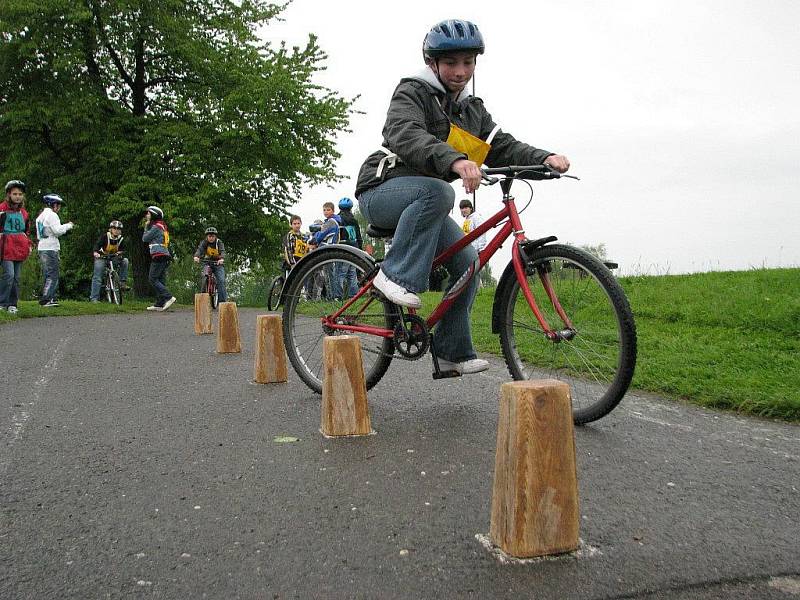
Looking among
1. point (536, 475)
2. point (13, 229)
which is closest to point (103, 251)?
point (13, 229)

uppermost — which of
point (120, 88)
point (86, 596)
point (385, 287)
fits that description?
point (120, 88)

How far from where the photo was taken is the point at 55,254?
15.0 metres

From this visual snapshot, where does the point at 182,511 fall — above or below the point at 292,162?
below

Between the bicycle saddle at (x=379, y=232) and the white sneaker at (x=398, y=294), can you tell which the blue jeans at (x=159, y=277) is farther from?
the white sneaker at (x=398, y=294)

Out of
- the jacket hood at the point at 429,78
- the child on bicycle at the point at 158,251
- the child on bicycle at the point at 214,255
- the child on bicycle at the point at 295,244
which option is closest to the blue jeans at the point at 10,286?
the child on bicycle at the point at 158,251

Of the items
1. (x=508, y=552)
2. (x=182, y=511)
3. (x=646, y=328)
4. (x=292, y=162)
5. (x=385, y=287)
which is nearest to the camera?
(x=508, y=552)

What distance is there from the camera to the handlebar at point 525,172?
165 inches

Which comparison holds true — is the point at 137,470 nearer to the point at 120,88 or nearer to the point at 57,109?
the point at 57,109

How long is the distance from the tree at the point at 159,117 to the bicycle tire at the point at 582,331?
20000mm

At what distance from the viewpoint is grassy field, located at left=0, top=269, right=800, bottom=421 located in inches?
206

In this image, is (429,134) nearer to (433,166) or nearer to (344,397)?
(433,166)

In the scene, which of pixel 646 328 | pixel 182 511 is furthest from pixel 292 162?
pixel 182 511

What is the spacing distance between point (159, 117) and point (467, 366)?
2350 cm

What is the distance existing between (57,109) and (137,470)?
73.5 ft
